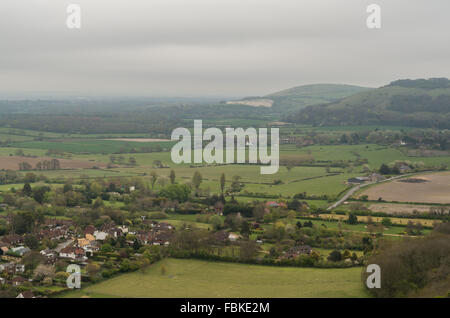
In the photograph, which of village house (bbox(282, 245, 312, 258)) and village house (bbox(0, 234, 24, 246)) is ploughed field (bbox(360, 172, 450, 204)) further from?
village house (bbox(0, 234, 24, 246))

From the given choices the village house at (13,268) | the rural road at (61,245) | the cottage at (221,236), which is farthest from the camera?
the cottage at (221,236)

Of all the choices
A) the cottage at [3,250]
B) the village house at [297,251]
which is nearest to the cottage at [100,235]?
the cottage at [3,250]

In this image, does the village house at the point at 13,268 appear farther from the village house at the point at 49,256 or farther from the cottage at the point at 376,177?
the cottage at the point at 376,177

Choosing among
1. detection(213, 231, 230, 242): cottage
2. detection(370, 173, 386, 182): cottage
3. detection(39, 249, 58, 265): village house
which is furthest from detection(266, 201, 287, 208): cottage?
detection(39, 249, 58, 265): village house

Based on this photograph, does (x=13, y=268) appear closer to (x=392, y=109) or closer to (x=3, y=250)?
(x=3, y=250)

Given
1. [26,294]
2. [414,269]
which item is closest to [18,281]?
[26,294]

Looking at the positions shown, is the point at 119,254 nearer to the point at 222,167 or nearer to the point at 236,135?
the point at 222,167
